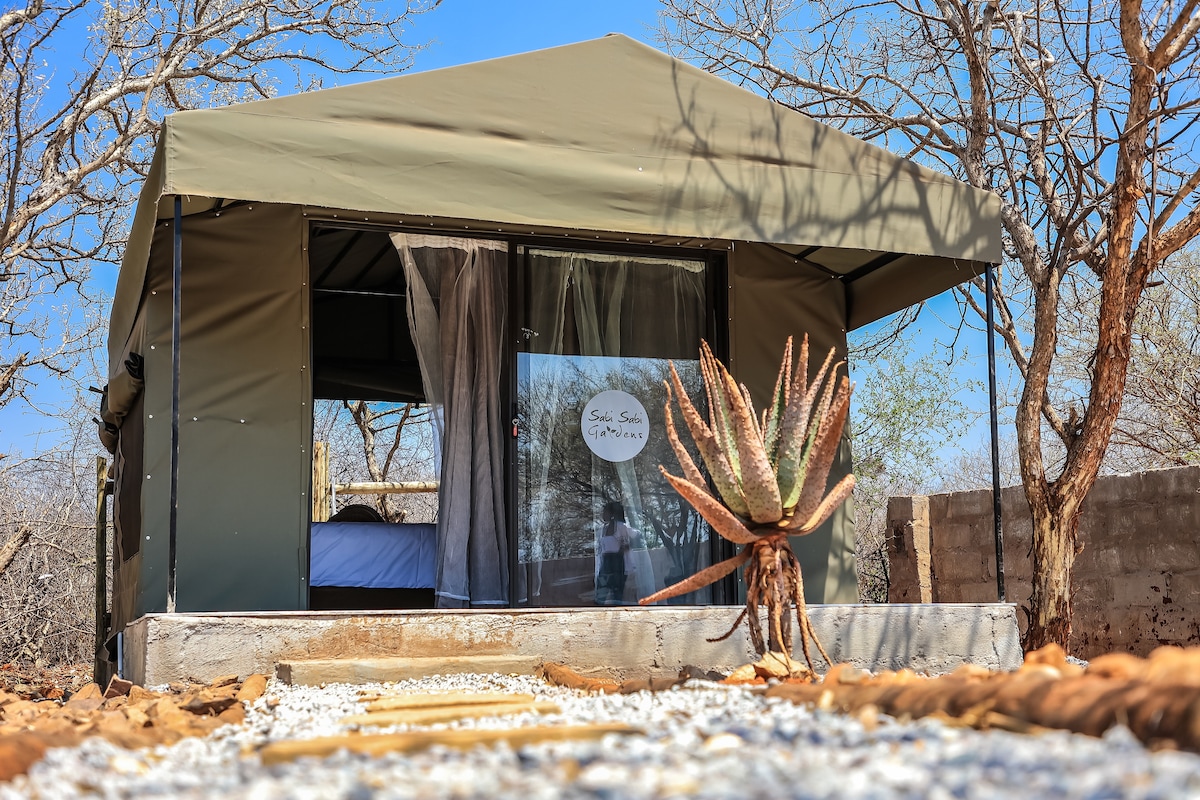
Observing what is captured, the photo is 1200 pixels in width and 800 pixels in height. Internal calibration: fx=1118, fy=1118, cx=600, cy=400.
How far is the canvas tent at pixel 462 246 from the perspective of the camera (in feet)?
14.2

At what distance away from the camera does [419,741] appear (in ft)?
6.51

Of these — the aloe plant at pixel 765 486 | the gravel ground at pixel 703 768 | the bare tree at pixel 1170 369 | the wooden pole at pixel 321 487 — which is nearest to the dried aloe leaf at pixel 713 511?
the aloe plant at pixel 765 486

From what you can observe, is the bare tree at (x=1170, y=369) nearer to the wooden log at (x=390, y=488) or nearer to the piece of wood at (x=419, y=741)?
the wooden log at (x=390, y=488)

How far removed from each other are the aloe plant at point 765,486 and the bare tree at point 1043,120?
2.84 metres

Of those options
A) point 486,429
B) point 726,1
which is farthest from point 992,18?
point 486,429

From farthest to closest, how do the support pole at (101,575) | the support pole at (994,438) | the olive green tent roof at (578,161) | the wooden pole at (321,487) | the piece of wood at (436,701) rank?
the wooden pole at (321,487) < the support pole at (101,575) < the support pole at (994,438) < the olive green tent roof at (578,161) < the piece of wood at (436,701)

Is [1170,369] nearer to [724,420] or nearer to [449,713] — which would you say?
[724,420]

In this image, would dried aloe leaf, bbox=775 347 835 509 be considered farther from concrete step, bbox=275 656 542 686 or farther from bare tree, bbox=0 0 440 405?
bare tree, bbox=0 0 440 405

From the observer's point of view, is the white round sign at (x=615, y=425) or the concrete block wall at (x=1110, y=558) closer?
the white round sign at (x=615, y=425)

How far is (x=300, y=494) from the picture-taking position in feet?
17.2

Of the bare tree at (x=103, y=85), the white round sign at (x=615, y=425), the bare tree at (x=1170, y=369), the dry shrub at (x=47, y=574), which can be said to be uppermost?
the bare tree at (x=103, y=85)

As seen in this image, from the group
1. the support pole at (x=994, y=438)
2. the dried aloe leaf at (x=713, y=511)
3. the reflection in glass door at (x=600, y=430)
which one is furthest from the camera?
the reflection in glass door at (x=600, y=430)

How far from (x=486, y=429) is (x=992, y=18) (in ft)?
12.9

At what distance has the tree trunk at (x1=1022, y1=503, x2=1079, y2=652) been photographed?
18.4 ft
